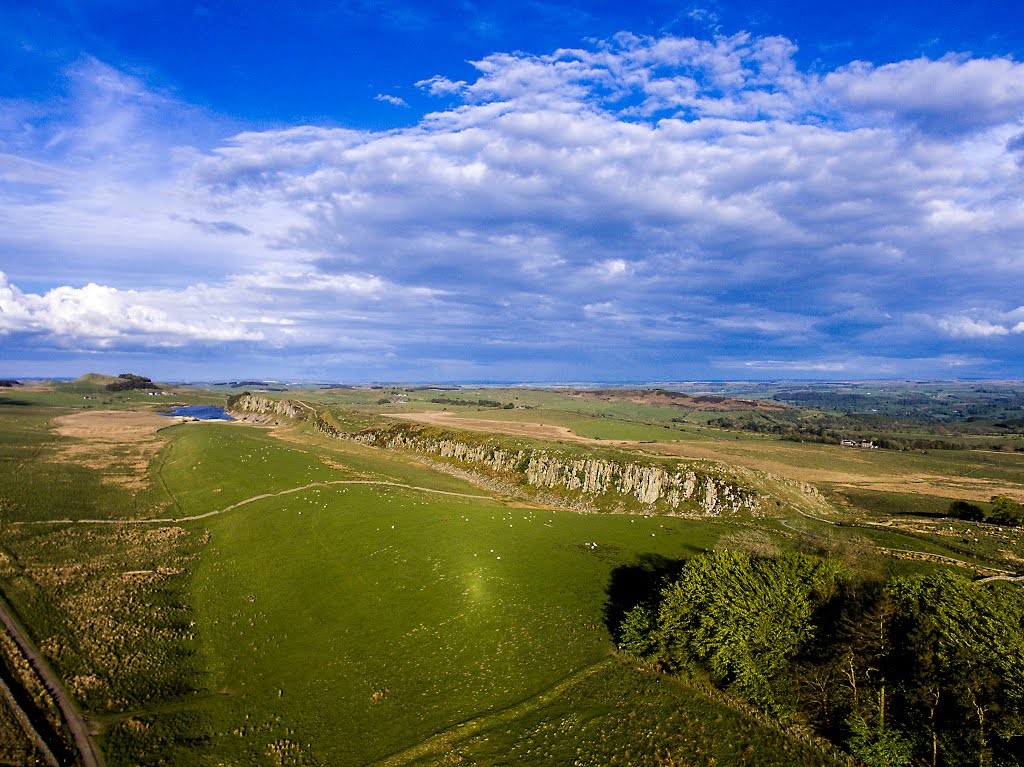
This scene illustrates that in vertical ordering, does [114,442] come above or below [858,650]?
below

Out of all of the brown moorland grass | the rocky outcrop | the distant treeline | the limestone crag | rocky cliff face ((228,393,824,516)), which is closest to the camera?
the limestone crag

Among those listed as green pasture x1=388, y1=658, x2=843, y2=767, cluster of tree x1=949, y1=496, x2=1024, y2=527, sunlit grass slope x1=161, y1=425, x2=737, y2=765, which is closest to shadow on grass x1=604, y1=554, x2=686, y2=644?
sunlit grass slope x1=161, y1=425, x2=737, y2=765

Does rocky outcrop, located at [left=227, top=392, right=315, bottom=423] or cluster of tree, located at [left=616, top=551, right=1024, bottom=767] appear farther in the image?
rocky outcrop, located at [left=227, top=392, right=315, bottom=423]

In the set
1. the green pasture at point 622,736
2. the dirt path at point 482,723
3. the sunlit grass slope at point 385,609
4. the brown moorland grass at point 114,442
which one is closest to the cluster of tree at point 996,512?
the sunlit grass slope at point 385,609

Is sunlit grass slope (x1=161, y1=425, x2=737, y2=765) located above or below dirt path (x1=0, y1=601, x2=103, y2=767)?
above

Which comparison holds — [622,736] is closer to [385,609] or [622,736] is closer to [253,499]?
[385,609]

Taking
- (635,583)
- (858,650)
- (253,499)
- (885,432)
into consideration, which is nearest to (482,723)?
(858,650)

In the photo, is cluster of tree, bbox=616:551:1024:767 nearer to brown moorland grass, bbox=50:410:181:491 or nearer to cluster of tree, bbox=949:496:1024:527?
cluster of tree, bbox=949:496:1024:527
